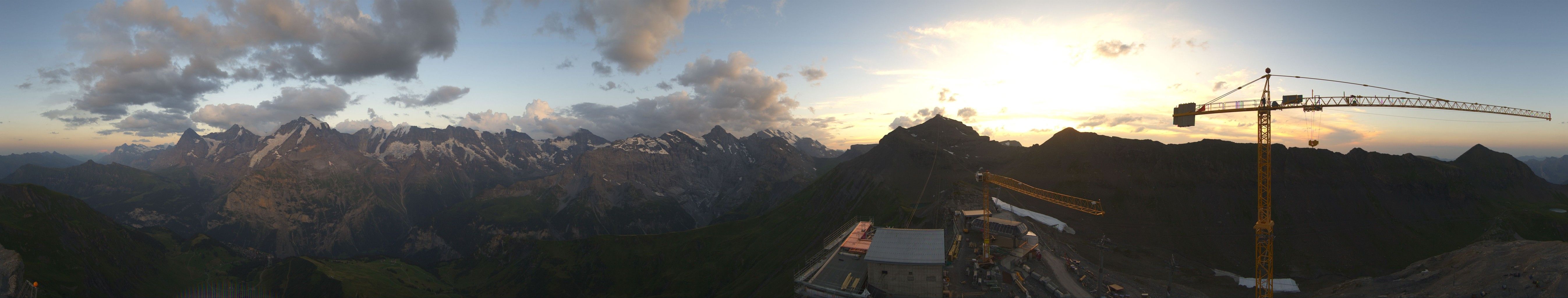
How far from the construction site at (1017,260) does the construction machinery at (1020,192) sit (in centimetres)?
55

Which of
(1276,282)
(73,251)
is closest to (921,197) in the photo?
(1276,282)

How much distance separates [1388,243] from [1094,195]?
195 feet

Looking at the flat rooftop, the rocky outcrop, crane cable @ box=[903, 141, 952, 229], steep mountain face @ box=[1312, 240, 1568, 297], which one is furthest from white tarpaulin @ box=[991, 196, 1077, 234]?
the rocky outcrop

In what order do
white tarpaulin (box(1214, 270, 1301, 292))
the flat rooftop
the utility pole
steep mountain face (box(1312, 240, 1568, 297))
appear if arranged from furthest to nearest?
white tarpaulin (box(1214, 270, 1301, 292)) → the utility pole → steep mountain face (box(1312, 240, 1568, 297)) → the flat rooftop

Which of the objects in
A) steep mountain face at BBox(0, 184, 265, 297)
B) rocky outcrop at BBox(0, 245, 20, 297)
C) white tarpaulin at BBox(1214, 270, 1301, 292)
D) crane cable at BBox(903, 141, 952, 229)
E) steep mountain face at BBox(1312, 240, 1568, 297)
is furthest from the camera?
steep mountain face at BBox(0, 184, 265, 297)

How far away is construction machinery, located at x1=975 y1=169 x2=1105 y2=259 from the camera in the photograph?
242ft

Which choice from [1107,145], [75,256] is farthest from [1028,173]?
[75,256]

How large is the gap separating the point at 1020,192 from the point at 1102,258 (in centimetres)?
4359

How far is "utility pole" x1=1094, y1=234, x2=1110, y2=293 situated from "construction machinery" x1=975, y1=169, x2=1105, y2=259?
5.49 meters

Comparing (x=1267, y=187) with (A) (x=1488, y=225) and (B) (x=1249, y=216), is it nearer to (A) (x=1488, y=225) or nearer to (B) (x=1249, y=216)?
(B) (x=1249, y=216)

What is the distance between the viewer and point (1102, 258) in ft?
244

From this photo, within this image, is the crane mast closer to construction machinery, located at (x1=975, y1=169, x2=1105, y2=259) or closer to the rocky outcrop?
construction machinery, located at (x1=975, y1=169, x2=1105, y2=259)

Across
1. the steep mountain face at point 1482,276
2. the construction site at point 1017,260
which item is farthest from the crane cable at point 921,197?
the steep mountain face at point 1482,276

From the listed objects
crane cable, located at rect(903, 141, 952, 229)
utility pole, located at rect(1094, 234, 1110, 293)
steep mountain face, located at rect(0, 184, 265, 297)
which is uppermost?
crane cable, located at rect(903, 141, 952, 229)
